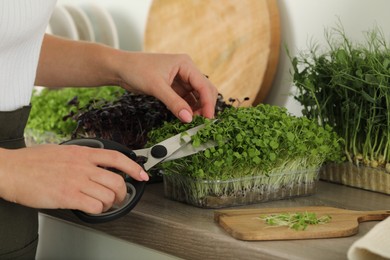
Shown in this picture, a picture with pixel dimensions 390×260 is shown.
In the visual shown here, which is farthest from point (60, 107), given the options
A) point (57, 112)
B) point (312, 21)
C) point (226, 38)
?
point (312, 21)

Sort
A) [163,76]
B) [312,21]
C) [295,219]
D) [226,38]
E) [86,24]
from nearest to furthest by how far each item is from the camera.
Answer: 1. [295,219]
2. [163,76]
3. [312,21]
4. [226,38]
5. [86,24]

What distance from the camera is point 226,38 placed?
74.7 inches

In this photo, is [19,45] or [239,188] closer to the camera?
[19,45]

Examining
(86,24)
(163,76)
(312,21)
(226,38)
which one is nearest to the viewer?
(163,76)

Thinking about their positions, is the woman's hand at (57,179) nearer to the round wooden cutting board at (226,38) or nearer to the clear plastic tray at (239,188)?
the clear plastic tray at (239,188)

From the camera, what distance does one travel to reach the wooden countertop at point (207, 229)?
1030mm

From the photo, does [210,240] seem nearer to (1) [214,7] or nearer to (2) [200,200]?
(2) [200,200]

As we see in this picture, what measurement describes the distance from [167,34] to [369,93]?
827 millimetres

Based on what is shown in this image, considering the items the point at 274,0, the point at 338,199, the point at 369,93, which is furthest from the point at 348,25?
Answer: the point at 338,199

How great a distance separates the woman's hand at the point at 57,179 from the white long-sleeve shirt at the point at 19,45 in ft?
0.58

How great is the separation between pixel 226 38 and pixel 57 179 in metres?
0.98

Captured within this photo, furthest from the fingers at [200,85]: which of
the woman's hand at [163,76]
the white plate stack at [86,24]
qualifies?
the white plate stack at [86,24]

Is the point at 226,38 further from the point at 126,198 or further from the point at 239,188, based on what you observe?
the point at 126,198

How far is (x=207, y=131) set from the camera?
1.22 m
